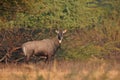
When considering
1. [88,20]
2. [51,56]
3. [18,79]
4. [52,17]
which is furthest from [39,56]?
[18,79]

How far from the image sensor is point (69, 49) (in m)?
24.2

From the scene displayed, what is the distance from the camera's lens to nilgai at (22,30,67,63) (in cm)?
2091

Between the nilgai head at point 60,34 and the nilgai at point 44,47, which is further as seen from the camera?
the nilgai head at point 60,34

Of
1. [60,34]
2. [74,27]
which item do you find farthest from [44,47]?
[74,27]

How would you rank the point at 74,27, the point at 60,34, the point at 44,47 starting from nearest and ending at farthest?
the point at 44,47, the point at 60,34, the point at 74,27

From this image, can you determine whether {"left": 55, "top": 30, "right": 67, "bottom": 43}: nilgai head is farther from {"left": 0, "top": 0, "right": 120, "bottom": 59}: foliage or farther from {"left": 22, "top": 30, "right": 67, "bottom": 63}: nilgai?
{"left": 0, "top": 0, "right": 120, "bottom": 59}: foliage

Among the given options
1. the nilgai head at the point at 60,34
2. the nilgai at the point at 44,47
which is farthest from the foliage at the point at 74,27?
the nilgai at the point at 44,47

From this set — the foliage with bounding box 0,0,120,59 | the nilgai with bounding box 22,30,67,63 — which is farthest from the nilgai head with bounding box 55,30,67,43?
the foliage with bounding box 0,0,120,59

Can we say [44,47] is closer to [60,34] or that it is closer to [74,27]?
[60,34]

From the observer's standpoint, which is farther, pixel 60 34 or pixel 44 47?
pixel 60 34

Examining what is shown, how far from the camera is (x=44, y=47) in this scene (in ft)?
71.4

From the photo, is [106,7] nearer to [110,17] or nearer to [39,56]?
[110,17]

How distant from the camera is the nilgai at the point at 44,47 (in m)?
20.9

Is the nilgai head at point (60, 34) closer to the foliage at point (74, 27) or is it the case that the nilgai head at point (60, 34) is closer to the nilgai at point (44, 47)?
the nilgai at point (44, 47)
